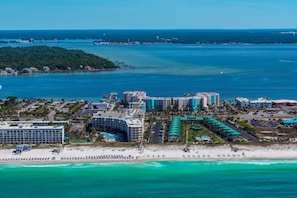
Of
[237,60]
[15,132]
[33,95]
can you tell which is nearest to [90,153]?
[15,132]

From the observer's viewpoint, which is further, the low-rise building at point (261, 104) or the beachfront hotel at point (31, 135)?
the low-rise building at point (261, 104)

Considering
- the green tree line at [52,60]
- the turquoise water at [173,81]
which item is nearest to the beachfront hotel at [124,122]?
the turquoise water at [173,81]

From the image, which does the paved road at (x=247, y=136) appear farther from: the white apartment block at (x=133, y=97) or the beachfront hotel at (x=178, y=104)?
the white apartment block at (x=133, y=97)

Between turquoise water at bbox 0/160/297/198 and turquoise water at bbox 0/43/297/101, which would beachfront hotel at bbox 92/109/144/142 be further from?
turquoise water at bbox 0/43/297/101

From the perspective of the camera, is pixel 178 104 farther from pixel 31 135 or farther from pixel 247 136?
pixel 31 135

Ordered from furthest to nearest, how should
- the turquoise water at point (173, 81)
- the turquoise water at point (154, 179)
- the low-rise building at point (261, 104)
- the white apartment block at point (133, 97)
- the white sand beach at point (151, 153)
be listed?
1. the turquoise water at point (173, 81)
2. the low-rise building at point (261, 104)
3. the white apartment block at point (133, 97)
4. the white sand beach at point (151, 153)
5. the turquoise water at point (154, 179)

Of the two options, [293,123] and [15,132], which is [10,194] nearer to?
[15,132]

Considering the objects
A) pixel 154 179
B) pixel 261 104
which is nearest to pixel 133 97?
pixel 261 104
